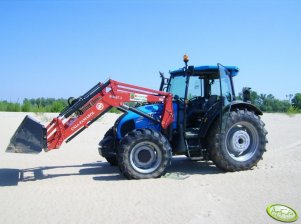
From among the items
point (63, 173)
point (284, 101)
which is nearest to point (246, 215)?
point (63, 173)

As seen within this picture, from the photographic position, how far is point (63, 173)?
8359mm

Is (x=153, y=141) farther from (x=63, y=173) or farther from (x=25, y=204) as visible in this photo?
(x=25, y=204)

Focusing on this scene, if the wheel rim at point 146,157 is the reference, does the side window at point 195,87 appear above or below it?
above

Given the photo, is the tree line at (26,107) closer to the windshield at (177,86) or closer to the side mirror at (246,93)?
the windshield at (177,86)

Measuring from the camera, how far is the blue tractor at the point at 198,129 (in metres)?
7.83

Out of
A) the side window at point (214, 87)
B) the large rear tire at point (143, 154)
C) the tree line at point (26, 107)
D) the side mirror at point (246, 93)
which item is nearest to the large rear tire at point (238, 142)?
the side mirror at point (246, 93)

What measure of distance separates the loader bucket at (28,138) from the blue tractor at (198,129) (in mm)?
1518

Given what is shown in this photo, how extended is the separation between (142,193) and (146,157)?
4.71 feet

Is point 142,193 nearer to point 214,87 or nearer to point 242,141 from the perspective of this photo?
point 242,141

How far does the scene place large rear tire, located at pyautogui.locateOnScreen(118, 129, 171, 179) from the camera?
761 cm

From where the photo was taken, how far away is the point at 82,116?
8.00m

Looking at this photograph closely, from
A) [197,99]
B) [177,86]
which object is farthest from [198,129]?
[177,86]

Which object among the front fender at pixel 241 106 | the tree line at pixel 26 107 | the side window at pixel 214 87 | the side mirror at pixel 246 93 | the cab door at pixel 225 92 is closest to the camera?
the cab door at pixel 225 92

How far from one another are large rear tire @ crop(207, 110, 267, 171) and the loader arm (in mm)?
1186
